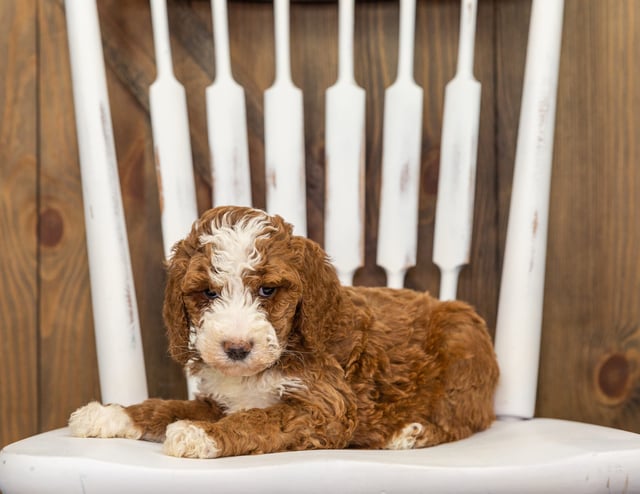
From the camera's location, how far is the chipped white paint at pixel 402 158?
1164 mm

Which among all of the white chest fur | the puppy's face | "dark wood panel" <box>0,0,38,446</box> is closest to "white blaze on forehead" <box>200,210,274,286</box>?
the puppy's face

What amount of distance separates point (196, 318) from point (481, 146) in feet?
2.16

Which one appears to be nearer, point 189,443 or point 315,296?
point 189,443

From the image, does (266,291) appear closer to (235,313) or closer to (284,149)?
(235,313)

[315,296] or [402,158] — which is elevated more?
[402,158]

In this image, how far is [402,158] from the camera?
1164 millimetres

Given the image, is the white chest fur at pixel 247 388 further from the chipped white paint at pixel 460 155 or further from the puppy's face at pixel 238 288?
the chipped white paint at pixel 460 155

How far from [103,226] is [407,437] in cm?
48

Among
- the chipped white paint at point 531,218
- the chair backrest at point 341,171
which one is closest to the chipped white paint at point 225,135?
the chair backrest at point 341,171

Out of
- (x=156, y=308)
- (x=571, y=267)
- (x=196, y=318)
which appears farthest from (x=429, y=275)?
(x=196, y=318)

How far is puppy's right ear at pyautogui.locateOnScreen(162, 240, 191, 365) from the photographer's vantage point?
2.79 feet

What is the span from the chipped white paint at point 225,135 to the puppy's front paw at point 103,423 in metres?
0.39

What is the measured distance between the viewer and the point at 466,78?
45.5 inches

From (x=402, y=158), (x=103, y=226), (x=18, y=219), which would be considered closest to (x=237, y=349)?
(x=103, y=226)
